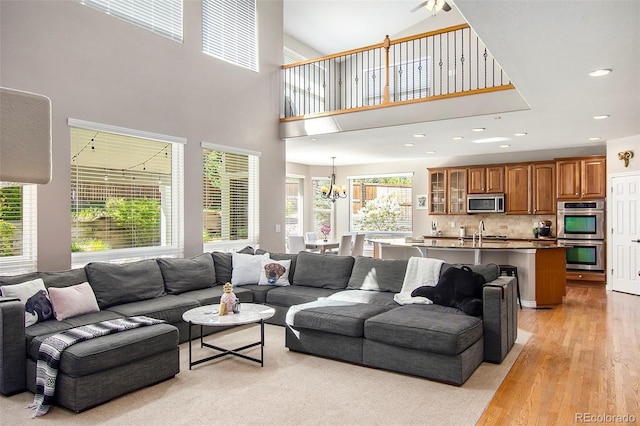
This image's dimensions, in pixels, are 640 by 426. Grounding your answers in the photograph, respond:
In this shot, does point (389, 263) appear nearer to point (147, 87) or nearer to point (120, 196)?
point (120, 196)

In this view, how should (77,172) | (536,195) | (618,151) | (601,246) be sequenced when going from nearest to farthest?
(77,172)
(618,151)
(601,246)
(536,195)

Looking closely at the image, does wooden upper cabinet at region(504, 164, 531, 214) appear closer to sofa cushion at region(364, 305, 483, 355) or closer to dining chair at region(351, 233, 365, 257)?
dining chair at region(351, 233, 365, 257)

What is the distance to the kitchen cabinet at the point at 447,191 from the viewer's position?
9.67 metres

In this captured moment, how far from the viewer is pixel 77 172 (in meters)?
4.78

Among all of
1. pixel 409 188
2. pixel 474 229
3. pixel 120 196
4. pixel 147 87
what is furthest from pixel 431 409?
pixel 409 188

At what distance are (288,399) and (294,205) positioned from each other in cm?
807

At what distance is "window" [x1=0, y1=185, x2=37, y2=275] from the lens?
4.21 metres

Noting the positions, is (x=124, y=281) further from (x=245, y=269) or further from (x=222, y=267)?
(x=245, y=269)

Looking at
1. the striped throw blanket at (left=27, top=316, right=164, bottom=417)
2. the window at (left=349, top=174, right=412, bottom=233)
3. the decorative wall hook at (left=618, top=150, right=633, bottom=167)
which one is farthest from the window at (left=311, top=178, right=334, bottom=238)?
the striped throw blanket at (left=27, top=316, right=164, bottom=417)

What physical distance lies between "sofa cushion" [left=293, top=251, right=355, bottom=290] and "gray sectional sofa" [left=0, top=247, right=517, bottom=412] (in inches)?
0.5

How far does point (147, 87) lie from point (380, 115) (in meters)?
3.17

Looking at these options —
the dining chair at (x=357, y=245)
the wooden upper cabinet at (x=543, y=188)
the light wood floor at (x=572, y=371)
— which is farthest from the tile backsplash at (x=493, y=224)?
the light wood floor at (x=572, y=371)

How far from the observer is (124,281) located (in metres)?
4.53

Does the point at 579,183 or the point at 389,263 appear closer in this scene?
the point at 389,263
